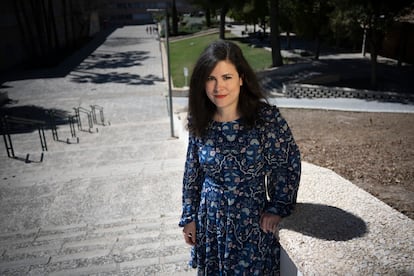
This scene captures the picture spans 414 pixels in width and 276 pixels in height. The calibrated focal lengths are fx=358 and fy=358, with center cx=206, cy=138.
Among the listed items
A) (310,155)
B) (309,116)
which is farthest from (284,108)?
(310,155)

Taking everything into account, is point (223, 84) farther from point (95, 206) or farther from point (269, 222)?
point (95, 206)

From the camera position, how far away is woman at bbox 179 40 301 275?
2170 millimetres

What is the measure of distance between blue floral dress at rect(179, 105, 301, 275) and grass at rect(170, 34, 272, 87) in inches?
622

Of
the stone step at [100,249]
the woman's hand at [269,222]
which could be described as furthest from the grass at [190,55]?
the woman's hand at [269,222]

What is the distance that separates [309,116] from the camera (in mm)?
10117

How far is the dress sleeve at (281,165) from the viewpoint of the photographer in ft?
7.07

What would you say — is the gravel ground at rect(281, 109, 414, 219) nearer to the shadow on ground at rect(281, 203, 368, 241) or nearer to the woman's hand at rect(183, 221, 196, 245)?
the shadow on ground at rect(281, 203, 368, 241)

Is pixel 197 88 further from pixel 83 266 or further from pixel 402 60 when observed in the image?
pixel 402 60

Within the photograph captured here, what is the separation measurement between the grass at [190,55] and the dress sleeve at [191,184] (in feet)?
51.5

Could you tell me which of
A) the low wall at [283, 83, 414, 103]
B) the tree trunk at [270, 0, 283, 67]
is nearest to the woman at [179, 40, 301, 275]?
the low wall at [283, 83, 414, 103]

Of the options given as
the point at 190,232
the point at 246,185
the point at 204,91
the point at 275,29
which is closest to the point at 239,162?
the point at 246,185

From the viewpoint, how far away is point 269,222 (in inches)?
86.3

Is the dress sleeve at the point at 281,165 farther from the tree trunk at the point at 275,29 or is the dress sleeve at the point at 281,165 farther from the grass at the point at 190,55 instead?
the tree trunk at the point at 275,29

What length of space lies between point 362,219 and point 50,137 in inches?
464
